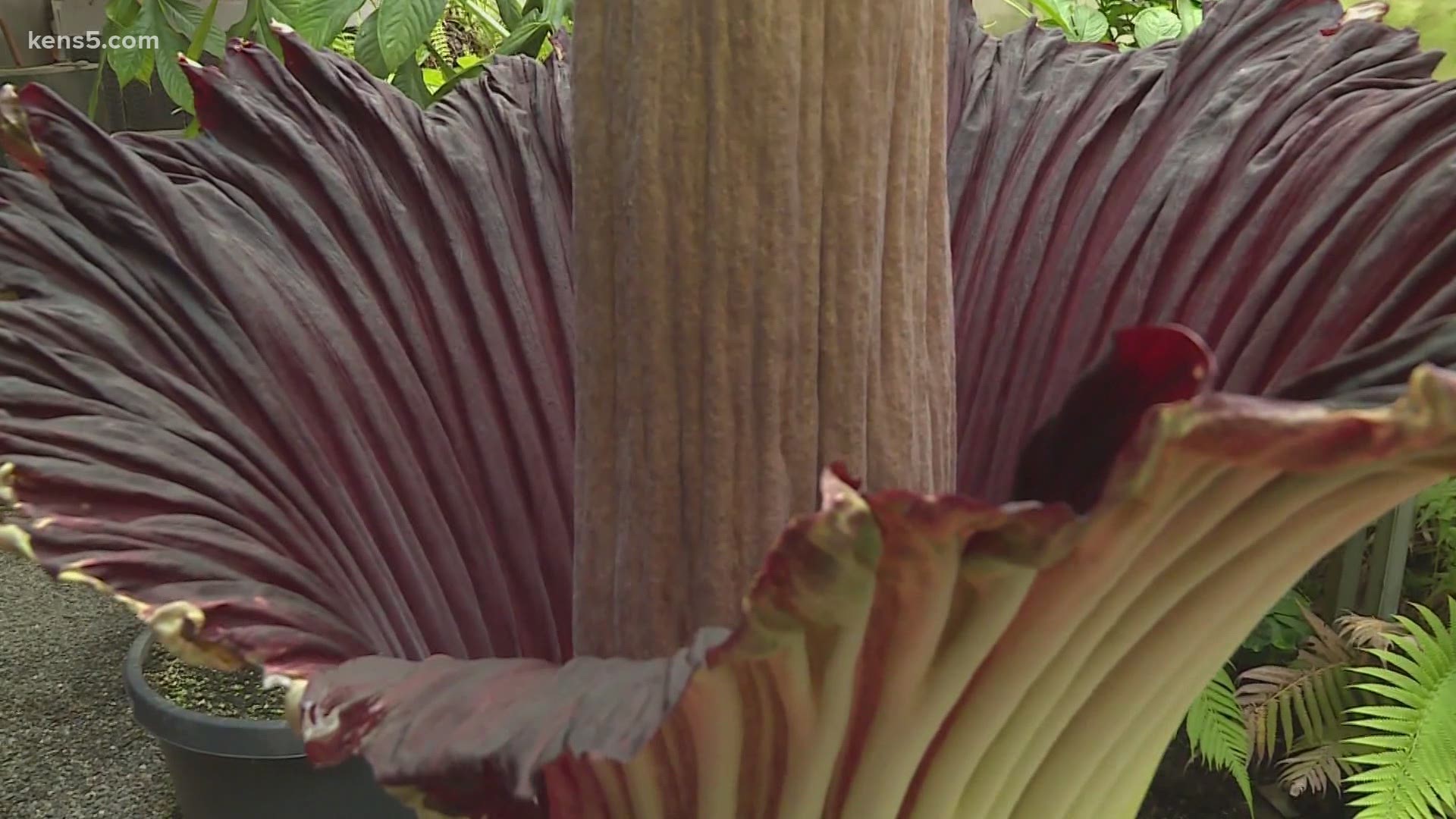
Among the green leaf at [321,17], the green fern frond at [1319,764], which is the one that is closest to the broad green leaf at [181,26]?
the green leaf at [321,17]

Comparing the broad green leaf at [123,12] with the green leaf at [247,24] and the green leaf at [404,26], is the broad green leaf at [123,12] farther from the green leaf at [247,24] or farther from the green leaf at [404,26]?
the green leaf at [404,26]

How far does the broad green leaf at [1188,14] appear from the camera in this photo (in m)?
1.64


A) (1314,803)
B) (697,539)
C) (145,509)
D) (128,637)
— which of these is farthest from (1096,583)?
(128,637)

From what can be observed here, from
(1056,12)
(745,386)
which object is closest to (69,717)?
(745,386)

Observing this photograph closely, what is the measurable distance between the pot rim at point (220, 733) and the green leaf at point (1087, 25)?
4.33 ft

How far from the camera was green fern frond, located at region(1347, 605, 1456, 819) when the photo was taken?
46.2 inches

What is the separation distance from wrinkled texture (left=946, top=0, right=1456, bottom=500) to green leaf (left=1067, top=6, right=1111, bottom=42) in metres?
1.05

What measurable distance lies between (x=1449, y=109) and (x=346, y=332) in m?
0.46

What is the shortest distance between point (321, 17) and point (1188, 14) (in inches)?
45.6

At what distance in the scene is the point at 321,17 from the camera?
1369 mm

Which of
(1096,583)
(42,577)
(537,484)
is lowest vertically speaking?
(42,577)

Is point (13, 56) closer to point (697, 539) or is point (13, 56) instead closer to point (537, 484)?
point (537, 484)

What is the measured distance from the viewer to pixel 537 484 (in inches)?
24.5

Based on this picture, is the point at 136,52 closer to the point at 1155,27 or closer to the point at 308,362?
the point at 308,362
